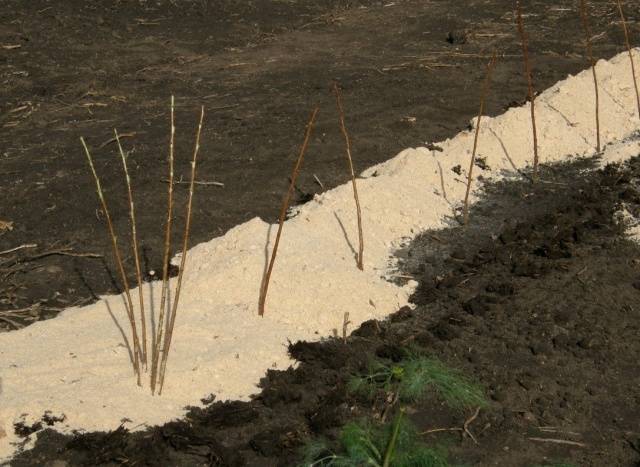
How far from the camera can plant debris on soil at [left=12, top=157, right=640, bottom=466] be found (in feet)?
14.3

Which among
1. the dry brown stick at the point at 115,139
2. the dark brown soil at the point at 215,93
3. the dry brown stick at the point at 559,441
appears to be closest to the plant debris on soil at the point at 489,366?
the dry brown stick at the point at 559,441

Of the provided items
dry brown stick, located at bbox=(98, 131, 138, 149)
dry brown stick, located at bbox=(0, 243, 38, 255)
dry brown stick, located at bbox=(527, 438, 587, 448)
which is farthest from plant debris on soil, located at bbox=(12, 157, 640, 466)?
dry brown stick, located at bbox=(98, 131, 138, 149)

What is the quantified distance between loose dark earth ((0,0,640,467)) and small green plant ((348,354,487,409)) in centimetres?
6

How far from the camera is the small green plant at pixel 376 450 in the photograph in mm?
4082

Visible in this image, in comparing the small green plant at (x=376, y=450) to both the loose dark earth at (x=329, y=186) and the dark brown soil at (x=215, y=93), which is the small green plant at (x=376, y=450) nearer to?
the loose dark earth at (x=329, y=186)

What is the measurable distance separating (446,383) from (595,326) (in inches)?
44.1

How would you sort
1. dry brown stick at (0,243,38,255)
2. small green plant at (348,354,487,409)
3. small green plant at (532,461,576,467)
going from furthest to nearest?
dry brown stick at (0,243,38,255) < small green plant at (348,354,487,409) < small green plant at (532,461,576,467)

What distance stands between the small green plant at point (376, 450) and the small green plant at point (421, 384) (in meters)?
0.27

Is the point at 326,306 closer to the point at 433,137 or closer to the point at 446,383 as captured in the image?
the point at 446,383

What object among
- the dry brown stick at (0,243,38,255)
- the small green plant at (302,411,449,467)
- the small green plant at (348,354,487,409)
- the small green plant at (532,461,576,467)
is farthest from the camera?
the dry brown stick at (0,243,38,255)

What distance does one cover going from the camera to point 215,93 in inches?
360

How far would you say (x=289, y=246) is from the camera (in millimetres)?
5941

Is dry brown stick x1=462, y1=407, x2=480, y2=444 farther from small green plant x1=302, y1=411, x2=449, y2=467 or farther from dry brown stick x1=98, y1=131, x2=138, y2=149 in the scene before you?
dry brown stick x1=98, y1=131, x2=138, y2=149

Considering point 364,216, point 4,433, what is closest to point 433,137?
point 364,216
